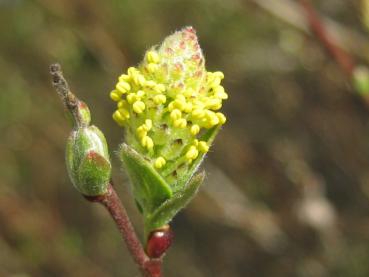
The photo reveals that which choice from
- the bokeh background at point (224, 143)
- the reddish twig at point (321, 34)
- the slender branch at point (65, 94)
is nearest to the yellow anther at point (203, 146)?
the slender branch at point (65, 94)

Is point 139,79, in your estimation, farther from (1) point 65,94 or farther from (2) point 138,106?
(1) point 65,94

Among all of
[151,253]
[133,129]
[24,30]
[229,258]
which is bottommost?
[229,258]

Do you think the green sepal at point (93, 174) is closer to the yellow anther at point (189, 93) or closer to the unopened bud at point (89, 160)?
the unopened bud at point (89, 160)

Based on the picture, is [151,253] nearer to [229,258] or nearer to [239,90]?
[229,258]

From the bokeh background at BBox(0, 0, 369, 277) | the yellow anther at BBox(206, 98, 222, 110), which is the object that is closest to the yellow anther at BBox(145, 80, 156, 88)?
the yellow anther at BBox(206, 98, 222, 110)

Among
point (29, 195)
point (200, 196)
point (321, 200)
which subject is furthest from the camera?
point (29, 195)

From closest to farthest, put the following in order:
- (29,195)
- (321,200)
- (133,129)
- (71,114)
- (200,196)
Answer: (71,114) < (133,129) < (321,200) < (200,196) < (29,195)

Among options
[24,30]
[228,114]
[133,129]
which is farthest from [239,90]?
[133,129]
